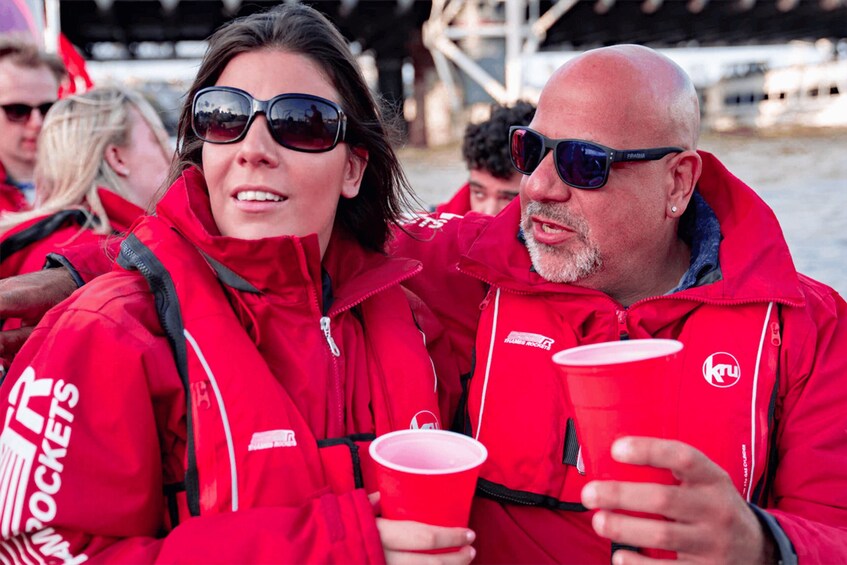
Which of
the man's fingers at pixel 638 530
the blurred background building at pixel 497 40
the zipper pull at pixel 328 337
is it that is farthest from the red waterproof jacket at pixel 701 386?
the blurred background building at pixel 497 40

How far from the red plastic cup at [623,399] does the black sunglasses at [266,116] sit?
96 cm

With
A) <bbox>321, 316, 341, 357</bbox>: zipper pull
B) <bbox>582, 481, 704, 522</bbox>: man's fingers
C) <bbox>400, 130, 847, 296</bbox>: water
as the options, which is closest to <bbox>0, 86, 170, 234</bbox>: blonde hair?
<bbox>321, 316, 341, 357</bbox>: zipper pull

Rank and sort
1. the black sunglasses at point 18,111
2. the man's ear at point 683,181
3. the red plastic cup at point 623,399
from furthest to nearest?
the black sunglasses at point 18,111, the man's ear at point 683,181, the red plastic cup at point 623,399

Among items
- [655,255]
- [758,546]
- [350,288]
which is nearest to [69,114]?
[350,288]

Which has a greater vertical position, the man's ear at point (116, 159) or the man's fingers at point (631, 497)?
the man's ear at point (116, 159)

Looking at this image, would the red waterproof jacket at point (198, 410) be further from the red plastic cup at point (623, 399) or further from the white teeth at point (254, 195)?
the red plastic cup at point (623, 399)

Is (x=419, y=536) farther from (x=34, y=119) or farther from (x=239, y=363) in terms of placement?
(x=34, y=119)

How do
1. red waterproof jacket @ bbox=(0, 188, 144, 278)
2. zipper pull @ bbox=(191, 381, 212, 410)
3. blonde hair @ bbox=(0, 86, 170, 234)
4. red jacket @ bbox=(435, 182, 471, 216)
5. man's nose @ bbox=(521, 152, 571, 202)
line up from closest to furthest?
zipper pull @ bbox=(191, 381, 212, 410), man's nose @ bbox=(521, 152, 571, 202), red waterproof jacket @ bbox=(0, 188, 144, 278), blonde hair @ bbox=(0, 86, 170, 234), red jacket @ bbox=(435, 182, 471, 216)

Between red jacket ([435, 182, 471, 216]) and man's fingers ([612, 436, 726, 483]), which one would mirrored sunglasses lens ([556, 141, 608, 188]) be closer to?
man's fingers ([612, 436, 726, 483])

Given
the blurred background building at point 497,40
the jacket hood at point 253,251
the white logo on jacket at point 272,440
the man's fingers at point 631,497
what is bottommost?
the white logo on jacket at point 272,440

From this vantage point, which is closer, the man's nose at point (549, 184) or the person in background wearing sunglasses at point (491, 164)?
the man's nose at point (549, 184)

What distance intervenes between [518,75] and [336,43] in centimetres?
1590

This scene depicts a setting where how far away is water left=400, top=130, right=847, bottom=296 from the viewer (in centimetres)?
777

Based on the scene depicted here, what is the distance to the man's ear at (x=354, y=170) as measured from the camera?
2.27 m
